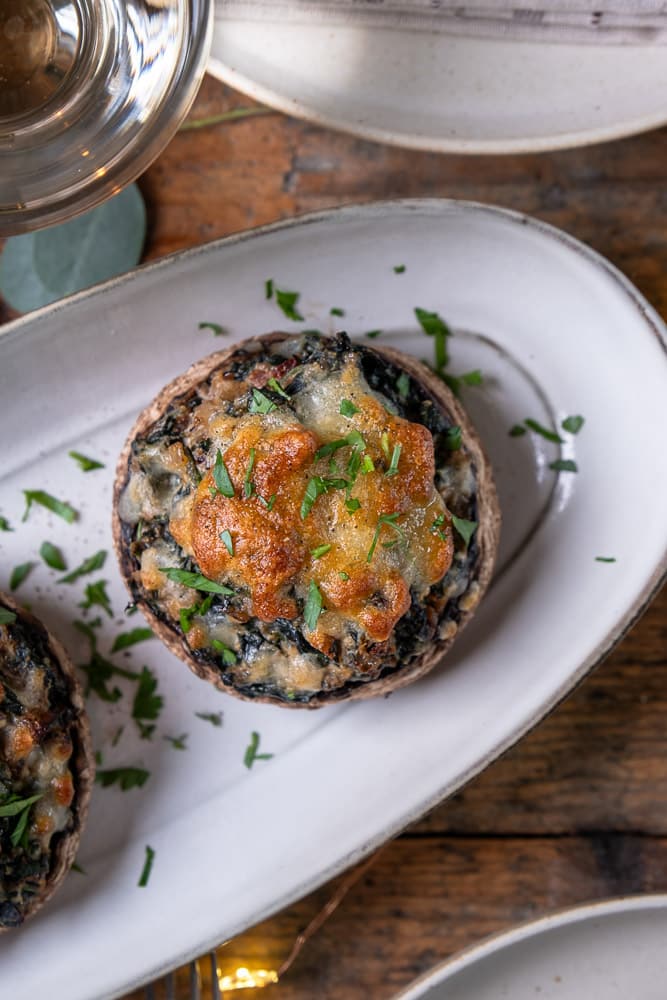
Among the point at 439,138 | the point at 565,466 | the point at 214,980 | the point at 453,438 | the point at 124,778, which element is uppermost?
the point at 439,138

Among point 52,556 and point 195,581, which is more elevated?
point 52,556

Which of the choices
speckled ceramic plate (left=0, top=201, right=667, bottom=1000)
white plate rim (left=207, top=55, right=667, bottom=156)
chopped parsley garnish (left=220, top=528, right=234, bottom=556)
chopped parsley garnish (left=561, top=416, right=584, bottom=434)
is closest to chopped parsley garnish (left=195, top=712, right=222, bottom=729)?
speckled ceramic plate (left=0, top=201, right=667, bottom=1000)

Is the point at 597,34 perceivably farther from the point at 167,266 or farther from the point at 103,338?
the point at 103,338

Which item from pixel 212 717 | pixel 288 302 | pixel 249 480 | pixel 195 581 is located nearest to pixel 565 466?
pixel 288 302

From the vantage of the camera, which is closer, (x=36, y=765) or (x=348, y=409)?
(x=348, y=409)

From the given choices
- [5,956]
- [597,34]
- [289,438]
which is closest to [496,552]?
[289,438]

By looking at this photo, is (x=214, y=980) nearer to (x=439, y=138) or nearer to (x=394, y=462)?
(x=394, y=462)
